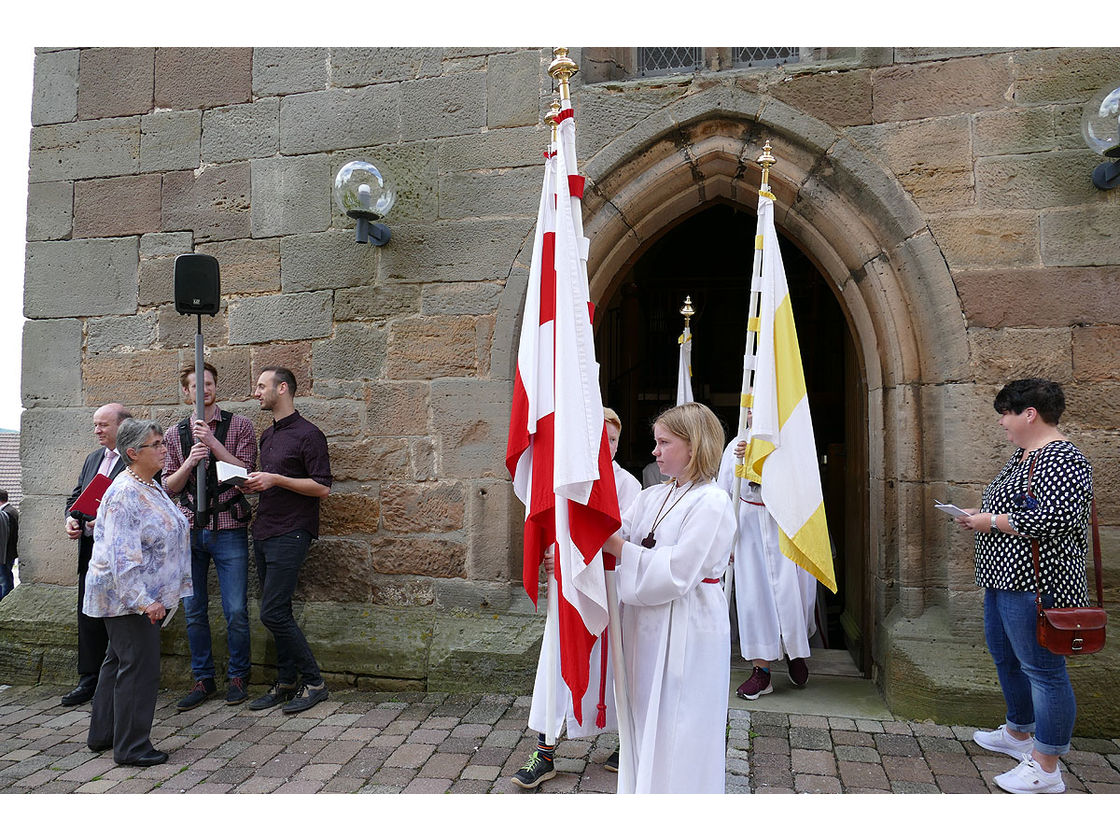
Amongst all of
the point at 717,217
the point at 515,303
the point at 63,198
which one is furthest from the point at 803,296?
the point at 63,198

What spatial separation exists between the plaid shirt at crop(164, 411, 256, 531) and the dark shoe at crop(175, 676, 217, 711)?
89 cm

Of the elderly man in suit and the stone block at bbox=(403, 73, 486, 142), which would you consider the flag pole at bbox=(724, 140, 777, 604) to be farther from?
the elderly man in suit

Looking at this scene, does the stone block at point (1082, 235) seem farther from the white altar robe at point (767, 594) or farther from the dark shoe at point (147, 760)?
the dark shoe at point (147, 760)

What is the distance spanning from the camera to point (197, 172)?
5.12m

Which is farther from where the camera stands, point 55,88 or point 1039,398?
point 55,88

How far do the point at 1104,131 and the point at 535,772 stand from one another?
155 inches

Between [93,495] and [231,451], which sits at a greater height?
[231,451]

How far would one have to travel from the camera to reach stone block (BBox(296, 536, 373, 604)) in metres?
4.77

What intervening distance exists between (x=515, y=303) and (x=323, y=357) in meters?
1.28

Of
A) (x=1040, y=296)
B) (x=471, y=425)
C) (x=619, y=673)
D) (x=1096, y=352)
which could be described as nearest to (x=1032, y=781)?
(x=619, y=673)

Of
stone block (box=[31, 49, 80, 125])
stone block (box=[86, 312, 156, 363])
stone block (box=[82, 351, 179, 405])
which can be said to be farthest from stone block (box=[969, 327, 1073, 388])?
stone block (box=[31, 49, 80, 125])

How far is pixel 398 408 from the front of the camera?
15.5 ft

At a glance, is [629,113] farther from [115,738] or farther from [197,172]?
[115,738]

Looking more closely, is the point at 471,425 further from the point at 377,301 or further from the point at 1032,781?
the point at 1032,781
